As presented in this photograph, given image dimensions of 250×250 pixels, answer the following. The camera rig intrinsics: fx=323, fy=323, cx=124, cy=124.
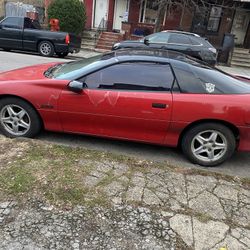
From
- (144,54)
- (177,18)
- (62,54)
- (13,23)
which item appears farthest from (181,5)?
(144,54)

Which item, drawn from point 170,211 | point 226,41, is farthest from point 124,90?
point 226,41

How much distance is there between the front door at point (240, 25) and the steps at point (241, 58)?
1612 millimetres

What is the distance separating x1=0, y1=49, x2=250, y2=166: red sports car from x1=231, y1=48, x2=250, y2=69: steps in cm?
1436

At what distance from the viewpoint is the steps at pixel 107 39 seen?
61.1 ft

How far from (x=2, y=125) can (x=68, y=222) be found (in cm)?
224

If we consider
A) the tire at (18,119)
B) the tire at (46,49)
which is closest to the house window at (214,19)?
the tire at (46,49)

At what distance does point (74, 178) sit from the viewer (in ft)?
11.7

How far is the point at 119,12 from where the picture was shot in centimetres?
2067

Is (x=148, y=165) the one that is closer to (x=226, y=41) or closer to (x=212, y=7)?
(x=226, y=41)

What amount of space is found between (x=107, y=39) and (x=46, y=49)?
601 centimetres

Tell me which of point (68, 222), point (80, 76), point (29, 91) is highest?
point (80, 76)

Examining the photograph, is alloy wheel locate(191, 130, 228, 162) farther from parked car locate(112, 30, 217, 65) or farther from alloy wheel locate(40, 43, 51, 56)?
alloy wheel locate(40, 43, 51, 56)

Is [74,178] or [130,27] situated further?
[130,27]

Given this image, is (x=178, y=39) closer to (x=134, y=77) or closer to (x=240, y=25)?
(x=134, y=77)
